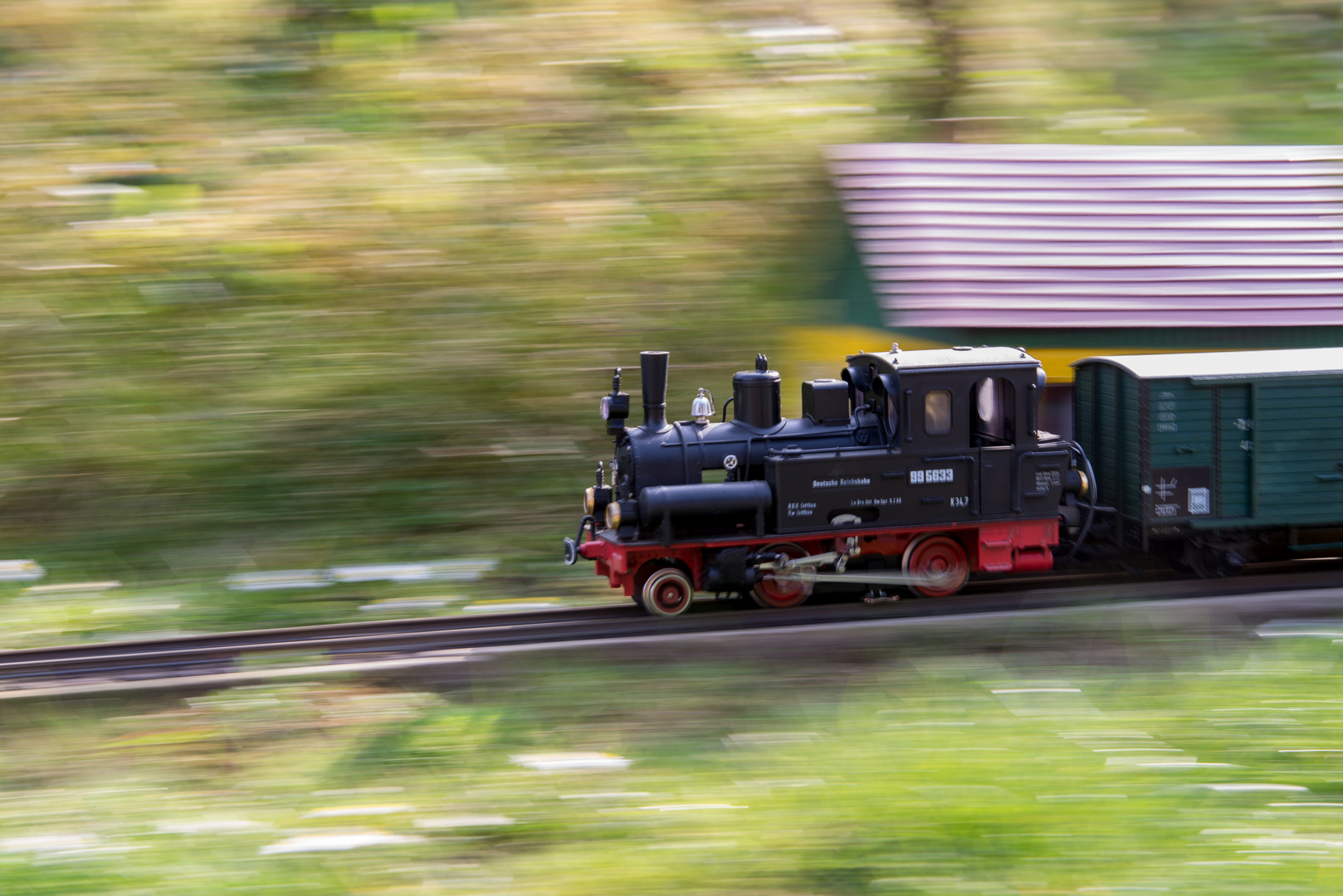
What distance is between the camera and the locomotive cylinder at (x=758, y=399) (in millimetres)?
11031

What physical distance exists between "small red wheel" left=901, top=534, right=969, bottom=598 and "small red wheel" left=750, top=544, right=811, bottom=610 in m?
1.04

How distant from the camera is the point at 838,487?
34.9 feet

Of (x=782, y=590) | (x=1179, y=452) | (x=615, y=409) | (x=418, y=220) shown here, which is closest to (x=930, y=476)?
(x=782, y=590)

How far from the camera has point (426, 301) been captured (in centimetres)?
1609

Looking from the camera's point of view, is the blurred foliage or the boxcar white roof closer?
the boxcar white roof

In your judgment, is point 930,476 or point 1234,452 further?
point 1234,452

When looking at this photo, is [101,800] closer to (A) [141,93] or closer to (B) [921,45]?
(A) [141,93]

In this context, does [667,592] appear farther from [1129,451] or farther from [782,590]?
[1129,451]

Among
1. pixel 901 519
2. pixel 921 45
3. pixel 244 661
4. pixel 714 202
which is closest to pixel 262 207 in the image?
pixel 714 202

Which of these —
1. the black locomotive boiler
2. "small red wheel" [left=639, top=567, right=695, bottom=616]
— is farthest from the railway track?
the black locomotive boiler

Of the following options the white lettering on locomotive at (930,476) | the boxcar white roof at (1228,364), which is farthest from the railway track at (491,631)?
the boxcar white roof at (1228,364)

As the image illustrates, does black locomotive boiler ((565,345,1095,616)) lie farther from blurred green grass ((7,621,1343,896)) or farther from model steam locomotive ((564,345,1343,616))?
blurred green grass ((7,621,1343,896))

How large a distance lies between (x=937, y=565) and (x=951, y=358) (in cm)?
207

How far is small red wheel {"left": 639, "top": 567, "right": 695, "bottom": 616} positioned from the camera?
10.7 metres
